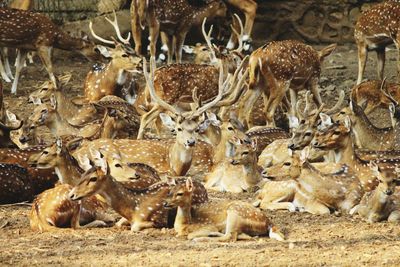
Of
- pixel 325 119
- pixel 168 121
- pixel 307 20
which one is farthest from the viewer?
pixel 307 20

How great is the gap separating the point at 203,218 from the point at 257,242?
0.52 metres

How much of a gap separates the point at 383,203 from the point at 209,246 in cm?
165

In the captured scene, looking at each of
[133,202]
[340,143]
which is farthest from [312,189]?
[133,202]

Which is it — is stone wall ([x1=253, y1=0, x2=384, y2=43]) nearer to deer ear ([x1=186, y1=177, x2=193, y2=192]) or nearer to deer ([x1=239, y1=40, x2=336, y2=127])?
deer ([x1=239, y1=40, x2=336, y2=127])

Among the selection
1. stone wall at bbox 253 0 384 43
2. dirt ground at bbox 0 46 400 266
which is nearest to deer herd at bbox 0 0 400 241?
dirt ground at bbox 0 46 400 266

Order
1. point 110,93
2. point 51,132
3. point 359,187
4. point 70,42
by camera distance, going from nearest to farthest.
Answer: point 359,187 < point 51,132 < point 110,93 < point 70,42

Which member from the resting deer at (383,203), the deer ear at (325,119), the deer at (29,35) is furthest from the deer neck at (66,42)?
the resting deer at (383,203)

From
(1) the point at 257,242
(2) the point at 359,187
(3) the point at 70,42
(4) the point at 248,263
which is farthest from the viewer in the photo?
(3) the point at 70,42

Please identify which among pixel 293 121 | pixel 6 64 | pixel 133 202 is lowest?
pixel 6 64

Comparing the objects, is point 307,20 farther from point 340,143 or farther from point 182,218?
point 182,218

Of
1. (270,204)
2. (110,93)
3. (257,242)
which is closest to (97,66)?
(110,93)

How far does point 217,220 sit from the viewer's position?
32.4ft

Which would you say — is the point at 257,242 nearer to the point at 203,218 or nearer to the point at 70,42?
the point at 203,218

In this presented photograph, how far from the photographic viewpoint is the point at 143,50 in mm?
18703
